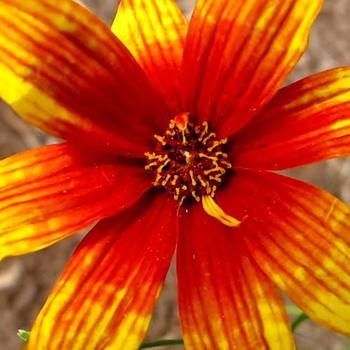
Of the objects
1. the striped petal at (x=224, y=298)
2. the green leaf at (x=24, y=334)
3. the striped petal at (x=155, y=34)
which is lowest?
the striped petal at (x=224, y=298)

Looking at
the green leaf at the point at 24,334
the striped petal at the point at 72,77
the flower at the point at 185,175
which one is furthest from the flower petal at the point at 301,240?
the green leaf at the point at 24,334

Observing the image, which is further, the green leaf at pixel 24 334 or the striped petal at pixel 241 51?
the green leaf at pixel 24 334

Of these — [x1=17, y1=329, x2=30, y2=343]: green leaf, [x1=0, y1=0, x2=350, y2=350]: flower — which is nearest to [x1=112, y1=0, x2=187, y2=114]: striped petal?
[x1=0, y1=0, x2=350, y2=350]: flower

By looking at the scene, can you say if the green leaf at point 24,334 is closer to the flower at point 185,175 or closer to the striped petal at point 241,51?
the flower at point 185,175

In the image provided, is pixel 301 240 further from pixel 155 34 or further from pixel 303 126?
pixel 155 34

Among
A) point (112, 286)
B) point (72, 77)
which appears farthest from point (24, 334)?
point (72, 77)
